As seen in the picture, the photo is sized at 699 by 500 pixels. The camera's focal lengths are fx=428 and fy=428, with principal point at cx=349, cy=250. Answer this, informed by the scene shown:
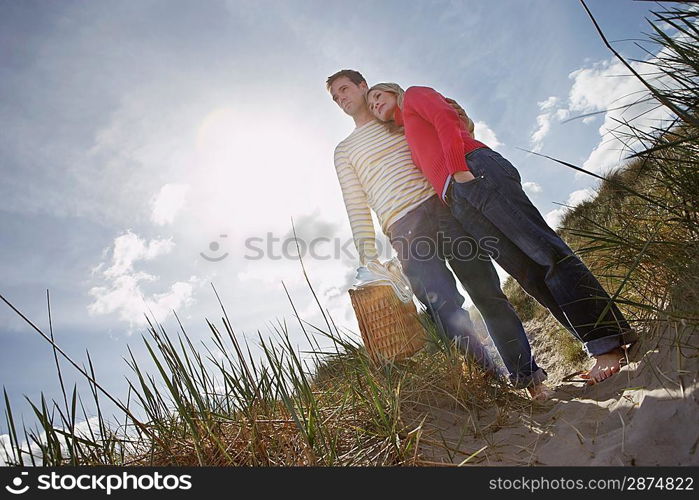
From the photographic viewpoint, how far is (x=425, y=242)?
254 centimetres

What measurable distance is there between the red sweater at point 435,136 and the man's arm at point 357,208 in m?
0.53

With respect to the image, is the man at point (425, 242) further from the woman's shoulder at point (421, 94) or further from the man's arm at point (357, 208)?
the woman's shoulder at point (421, 94)

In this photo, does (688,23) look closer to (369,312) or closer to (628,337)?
(628,337)

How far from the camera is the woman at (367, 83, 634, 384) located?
76.9 inches

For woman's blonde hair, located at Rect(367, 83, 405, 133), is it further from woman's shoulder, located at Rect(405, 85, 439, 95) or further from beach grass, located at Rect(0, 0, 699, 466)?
beach grass, located at Rect(0, 0, 699, 466)

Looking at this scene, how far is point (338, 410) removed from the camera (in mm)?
1639

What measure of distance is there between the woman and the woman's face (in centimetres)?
25

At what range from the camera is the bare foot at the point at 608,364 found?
1890 mm

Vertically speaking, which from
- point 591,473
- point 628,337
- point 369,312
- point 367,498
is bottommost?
point 591,473

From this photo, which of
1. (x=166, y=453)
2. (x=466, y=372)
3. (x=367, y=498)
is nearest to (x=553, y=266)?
(x=466, y=372)

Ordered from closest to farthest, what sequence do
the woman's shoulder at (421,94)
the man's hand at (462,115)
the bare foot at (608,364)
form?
the bare foot at (608,364) → the woman's shoulder at (421,94) → the man's hand at (462,115)

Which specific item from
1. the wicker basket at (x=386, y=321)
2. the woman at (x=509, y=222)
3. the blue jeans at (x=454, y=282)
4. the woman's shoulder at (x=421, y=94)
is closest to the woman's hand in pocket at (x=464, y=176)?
the woman at (x=509, y=222)

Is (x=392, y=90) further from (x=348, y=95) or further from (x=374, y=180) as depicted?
(x=374, y=180)

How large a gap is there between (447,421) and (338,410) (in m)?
0.56
